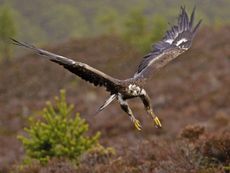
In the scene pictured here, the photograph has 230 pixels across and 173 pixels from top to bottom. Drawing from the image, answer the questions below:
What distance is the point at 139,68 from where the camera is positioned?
265 inches

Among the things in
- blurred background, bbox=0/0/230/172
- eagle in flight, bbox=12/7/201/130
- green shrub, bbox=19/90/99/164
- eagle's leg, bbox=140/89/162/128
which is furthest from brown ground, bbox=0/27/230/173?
eagle in flight, bbox=12/7/201/130

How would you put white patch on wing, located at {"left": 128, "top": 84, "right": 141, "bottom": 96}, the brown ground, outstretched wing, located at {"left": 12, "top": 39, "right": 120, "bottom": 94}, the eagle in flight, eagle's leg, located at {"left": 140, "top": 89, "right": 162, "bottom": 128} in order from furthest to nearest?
the brown ground
eagle's leg, located at {"left": 140, "top": 89, "right": 162, "bottom": 128}
white patch on wing, located at {"left": 128, "top": 84, "right": 141, "bottom": 96}
the eagle in flight
outstretched wing, located at {"left": 12, "top": 39, "right": 120, "bottom": 94}

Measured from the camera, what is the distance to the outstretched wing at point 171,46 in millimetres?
6641

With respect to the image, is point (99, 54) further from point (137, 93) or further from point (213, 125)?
point (137, 93)

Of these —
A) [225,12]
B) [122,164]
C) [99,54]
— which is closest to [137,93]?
[122,164]

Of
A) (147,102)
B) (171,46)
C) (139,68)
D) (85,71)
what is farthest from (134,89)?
(171,46)

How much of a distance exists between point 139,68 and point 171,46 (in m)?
1.16

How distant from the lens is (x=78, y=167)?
8.70 meters

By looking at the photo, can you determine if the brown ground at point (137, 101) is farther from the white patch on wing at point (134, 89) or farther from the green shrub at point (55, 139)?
the white patch on wing at point (134, 89)

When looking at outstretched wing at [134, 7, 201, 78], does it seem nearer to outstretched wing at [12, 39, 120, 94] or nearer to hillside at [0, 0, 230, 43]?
outstretched wing at [12, 39, 120, 94]

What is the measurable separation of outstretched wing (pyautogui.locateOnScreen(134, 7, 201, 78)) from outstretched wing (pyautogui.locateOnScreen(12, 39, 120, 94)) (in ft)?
2.04

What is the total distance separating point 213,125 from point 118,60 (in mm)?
30646

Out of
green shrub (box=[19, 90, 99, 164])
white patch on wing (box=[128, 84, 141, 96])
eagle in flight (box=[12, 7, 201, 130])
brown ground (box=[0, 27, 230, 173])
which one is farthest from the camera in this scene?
green shrub (box=[19, 90, 99, 164])

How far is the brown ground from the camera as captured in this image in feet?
29.4
